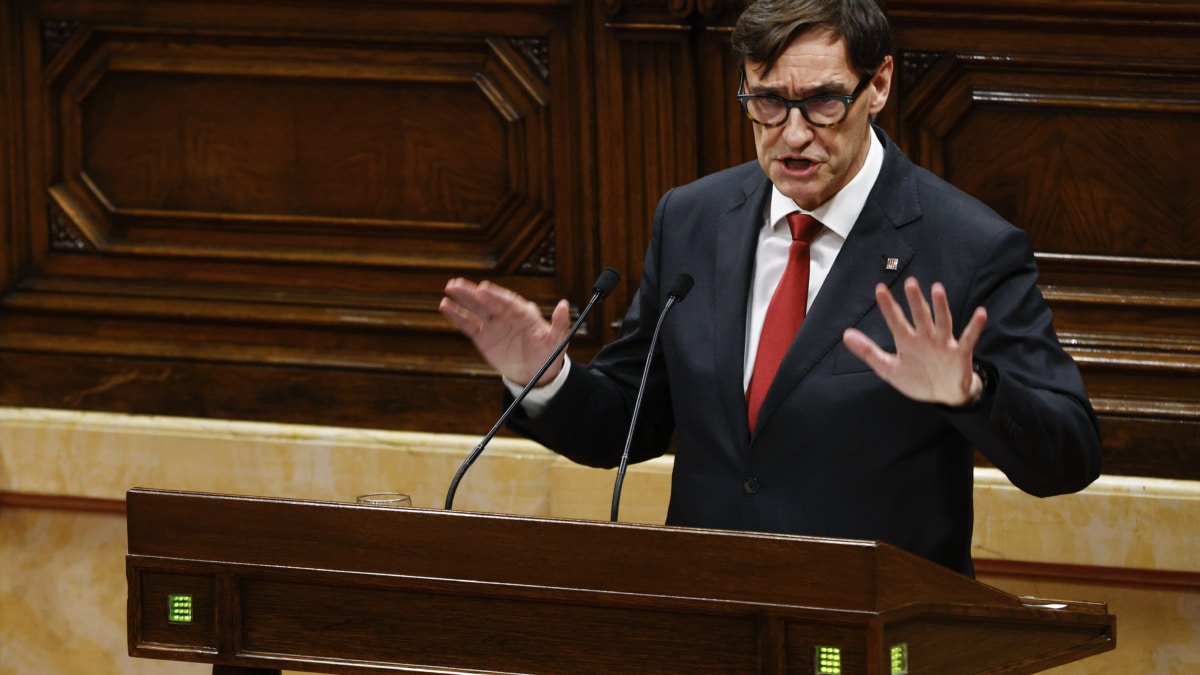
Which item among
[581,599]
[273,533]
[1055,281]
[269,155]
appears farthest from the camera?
[269,155]

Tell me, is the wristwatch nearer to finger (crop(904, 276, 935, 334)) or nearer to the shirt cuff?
finger (crop(904, 276, 935, 334))

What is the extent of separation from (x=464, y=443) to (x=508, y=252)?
48 centimetres

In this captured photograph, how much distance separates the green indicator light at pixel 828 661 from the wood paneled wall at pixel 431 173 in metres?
1.90

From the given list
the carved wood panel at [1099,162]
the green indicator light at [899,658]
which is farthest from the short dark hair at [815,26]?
the carved wood panel at [1099,162]

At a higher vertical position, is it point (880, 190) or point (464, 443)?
point (880, 190)

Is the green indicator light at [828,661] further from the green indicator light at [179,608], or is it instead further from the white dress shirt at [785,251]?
the green indicator light at [179,608]

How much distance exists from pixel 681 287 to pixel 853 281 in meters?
0.26

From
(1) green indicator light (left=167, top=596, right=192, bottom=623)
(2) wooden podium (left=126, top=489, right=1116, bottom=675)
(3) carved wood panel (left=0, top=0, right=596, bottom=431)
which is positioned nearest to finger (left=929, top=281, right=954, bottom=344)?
(2) wooden podium (left=126, top=489, right=1116, bottom=675)

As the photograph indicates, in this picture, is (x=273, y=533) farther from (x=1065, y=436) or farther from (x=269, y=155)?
(x=269, y=155)

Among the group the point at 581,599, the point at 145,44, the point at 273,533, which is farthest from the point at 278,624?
the point at 145,44

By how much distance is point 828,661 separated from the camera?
2.01 m

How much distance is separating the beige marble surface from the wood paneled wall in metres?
0.09

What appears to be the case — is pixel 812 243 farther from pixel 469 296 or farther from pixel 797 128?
pixel 469 296

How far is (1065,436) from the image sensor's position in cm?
231
